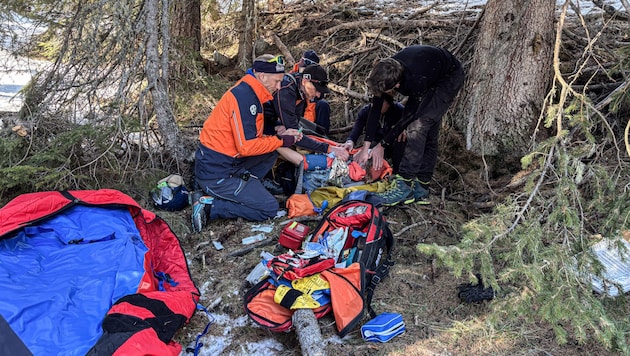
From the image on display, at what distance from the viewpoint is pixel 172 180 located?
15.3 feet

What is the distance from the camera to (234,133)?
435 centimetres

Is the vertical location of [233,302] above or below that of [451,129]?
below

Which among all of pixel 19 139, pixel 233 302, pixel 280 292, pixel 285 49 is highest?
pixel 285 49

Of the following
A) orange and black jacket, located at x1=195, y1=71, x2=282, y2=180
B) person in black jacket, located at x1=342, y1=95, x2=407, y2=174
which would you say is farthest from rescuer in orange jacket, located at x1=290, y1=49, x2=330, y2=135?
orange and black jacket, located at x1=195, y1=71, x2=282, y2=180

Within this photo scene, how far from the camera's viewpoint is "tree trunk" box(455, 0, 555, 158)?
4750 millimetres

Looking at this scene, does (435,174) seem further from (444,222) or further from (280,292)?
(280,292)

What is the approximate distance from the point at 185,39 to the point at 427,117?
3.12m

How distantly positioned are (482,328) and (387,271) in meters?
0.87

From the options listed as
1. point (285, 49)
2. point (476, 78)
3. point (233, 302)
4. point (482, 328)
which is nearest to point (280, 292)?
point (233, 302)

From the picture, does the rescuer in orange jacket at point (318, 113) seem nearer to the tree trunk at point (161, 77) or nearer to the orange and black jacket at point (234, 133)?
the orange and black jacket at point (234, 133)

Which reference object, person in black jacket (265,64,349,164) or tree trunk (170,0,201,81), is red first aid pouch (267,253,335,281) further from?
tree trunk (170,0,201,81)

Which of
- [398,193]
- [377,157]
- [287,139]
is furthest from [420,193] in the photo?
[287,139]

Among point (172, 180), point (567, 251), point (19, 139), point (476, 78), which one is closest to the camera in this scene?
point (567, 251)

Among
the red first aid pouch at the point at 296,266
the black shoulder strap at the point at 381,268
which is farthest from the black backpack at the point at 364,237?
the red first aid pouch at the point at 296,266
